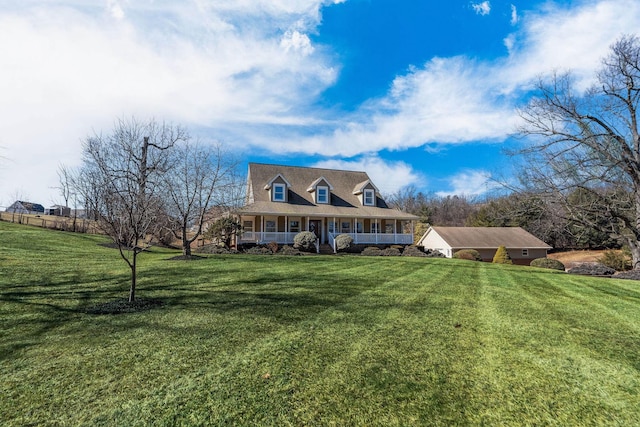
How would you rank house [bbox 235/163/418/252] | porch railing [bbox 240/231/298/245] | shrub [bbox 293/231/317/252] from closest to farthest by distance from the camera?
shrub [bbox 293/231/317/252] → porch railing [bbox 240/231/298/245] → house [bbox 235/163/418/252]

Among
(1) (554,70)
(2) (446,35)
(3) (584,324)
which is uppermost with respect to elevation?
(2) (446,35)

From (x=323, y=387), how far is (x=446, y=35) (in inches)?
627

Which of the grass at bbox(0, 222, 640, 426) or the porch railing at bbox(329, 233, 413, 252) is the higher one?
the porch railing at bbox(329, 233, 413, 252)

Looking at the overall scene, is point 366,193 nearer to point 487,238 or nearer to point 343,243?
point 343,243

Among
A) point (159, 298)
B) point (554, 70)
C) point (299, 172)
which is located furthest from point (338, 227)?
point (159, 298)

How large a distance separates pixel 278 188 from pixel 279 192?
12.6 inches

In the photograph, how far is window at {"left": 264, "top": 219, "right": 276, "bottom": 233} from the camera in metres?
23.8

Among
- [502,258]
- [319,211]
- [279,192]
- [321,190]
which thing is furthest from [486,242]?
[279,192]

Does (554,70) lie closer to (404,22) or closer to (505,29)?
(505,29)

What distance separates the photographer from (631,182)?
593 inches

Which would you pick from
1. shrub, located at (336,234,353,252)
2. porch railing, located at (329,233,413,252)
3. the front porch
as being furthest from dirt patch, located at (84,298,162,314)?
porch railing, located at (329,233,413,252)

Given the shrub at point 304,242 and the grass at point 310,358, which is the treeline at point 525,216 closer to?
the grass at point 310,358

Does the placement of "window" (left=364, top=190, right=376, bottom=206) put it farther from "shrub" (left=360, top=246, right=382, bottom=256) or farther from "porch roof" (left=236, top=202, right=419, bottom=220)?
"shrub" (left=360, top=246, right=382, bottom=256)

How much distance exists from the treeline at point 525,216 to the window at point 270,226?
49.4 ft
